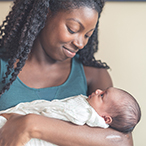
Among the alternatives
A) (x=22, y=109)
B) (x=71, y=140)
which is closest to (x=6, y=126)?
(x=22, y=109)

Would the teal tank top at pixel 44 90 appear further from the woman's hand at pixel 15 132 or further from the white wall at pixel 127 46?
the white wall at pixel 127 46

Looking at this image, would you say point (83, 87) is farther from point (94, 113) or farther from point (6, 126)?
point (6, 126)

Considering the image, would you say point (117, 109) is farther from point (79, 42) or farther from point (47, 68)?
point (47, 68)

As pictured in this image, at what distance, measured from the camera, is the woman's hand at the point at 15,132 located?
110 centimetres

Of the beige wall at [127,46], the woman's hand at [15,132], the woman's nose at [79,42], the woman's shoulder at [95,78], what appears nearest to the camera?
the woman's hand at [15,132]

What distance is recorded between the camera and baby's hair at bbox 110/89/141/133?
1204 mm

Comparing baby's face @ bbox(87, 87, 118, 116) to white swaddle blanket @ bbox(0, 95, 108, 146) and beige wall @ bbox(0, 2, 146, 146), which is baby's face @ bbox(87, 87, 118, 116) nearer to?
white swaddle blanket @ bbox(0, 95, 108, 146)

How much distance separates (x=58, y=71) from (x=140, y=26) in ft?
2.36

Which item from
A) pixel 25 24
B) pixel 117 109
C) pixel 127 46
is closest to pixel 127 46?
pixel 127 46

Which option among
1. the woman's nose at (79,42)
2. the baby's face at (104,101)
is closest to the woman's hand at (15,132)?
the baby's face at (104,101)

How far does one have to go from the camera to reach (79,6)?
1.25 metres

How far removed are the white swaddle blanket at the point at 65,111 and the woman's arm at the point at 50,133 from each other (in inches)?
1.3

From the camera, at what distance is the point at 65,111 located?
1180 mm

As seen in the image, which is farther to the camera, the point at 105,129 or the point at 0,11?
the point at 0,11
